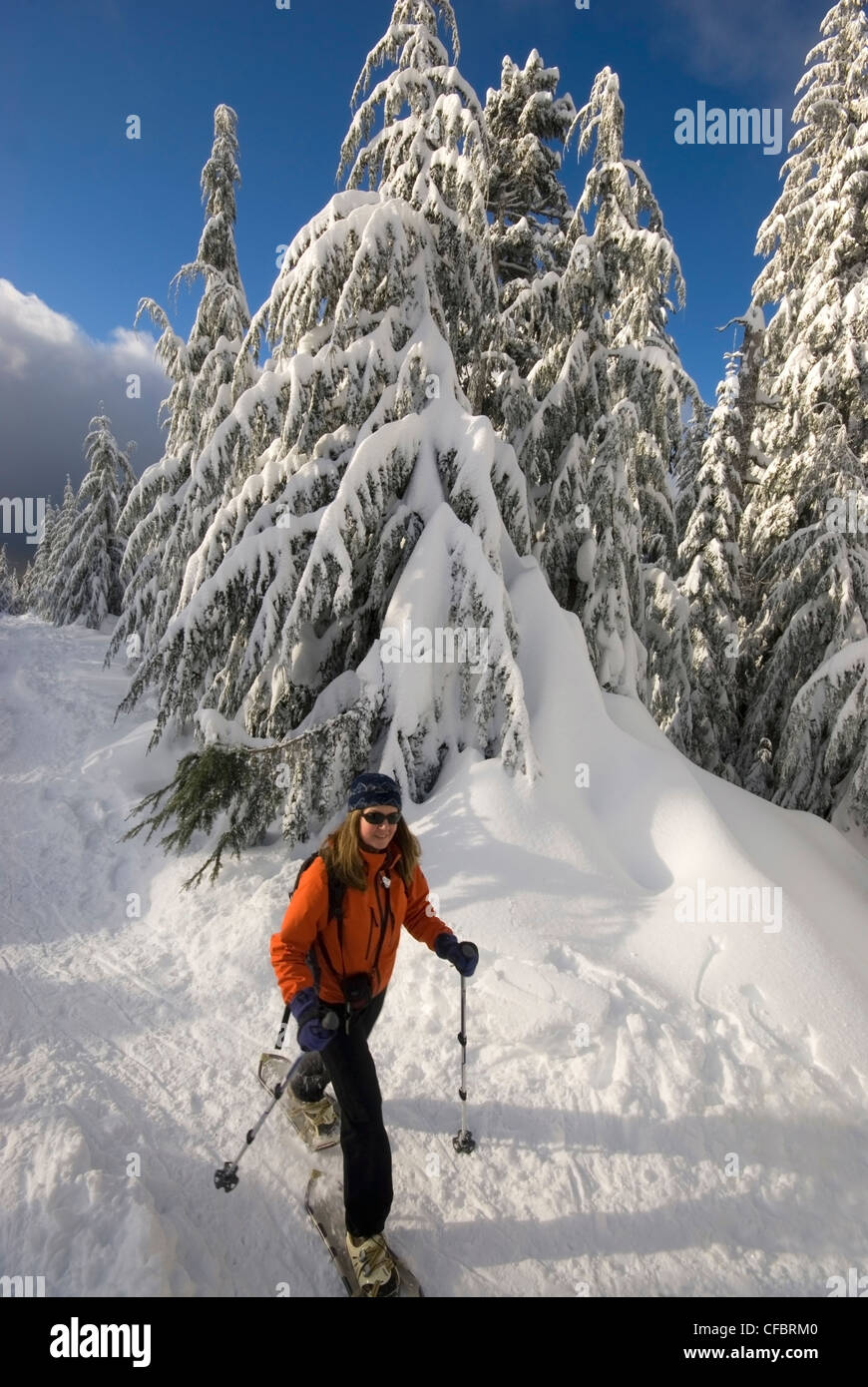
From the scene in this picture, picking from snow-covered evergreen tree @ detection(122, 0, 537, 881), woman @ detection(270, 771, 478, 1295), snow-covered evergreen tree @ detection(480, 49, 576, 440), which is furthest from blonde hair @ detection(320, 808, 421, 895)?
snow-covered evergreen tree @ detection(480, 49, 576, 440)

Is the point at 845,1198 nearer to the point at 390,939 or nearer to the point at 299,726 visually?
the point at 390,939

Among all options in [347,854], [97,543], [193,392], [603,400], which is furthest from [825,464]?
[97,543]

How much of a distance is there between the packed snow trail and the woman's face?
2.09 metres

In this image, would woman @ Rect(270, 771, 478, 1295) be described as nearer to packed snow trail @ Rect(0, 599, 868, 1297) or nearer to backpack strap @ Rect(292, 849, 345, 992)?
backpack strap @ Rect(292, 849, 345, 992)

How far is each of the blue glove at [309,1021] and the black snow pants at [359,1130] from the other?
1.20ft

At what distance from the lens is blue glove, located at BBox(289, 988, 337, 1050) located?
3.09m

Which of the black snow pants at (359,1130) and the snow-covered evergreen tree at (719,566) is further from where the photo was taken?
the snow-covered evergreen tree at (719,566)

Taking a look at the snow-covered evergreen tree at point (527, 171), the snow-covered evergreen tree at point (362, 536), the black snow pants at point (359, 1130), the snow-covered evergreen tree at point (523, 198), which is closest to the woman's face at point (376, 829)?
the black snow pants at point (359, 1130)

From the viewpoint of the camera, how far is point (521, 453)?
414 inches

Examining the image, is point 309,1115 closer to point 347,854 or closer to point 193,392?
point 347,854

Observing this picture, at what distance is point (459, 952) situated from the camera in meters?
3.94

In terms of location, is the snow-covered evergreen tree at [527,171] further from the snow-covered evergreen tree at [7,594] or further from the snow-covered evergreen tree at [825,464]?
the snow-covered evergreen tree at [7,594]

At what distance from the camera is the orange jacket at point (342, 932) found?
3396 mm
